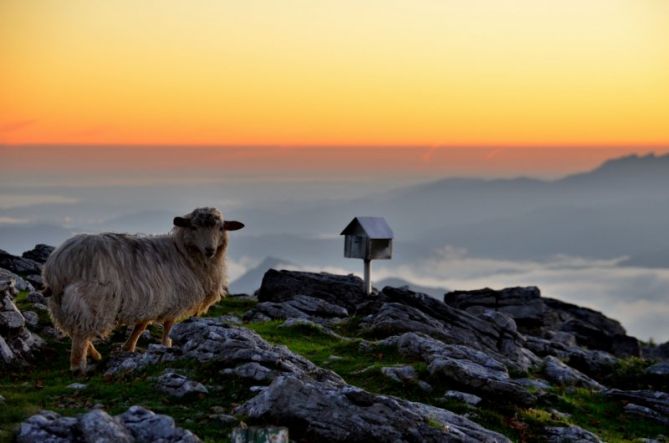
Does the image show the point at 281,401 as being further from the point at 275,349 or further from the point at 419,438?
the point at 275,349

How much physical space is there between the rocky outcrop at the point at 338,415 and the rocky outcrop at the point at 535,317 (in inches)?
1101

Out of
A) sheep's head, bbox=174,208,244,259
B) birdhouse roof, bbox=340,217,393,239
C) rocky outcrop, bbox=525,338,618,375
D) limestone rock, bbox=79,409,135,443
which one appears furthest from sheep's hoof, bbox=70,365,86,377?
birdhouse roof, bbox=340,217,393,239

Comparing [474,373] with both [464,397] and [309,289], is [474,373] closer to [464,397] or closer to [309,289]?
[464,397]

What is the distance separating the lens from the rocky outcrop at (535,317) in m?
45.6

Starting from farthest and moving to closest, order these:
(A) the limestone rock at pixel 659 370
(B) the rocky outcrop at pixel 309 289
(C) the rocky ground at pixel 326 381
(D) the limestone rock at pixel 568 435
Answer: (B) the rocky outcrop at pixel 309 289
(A) the limestone rock at pixel 659 370
(D) the limestone rock at pixel 568 435
(C) the rocky ground at pixel 326 381

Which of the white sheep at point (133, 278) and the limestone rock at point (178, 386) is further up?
the white sheep at point (133, 278)

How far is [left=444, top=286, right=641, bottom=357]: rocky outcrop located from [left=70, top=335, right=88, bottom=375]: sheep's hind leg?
26191 millimetres

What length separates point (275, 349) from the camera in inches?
863

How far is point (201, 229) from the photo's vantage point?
24516 millimetres

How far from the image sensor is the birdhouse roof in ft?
138

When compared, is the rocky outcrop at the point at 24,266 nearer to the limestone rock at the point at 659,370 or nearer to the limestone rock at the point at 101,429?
the limestone rock at the point at 101,429

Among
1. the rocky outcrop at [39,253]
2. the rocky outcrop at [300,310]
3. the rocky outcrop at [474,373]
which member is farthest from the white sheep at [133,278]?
the rocky outcrop at [39,253]

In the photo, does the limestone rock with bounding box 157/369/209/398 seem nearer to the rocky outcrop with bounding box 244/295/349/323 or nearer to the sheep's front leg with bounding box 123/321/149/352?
the sheep's front leg with bounding box 123/321/149/352

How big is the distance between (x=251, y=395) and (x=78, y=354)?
5.64 m
